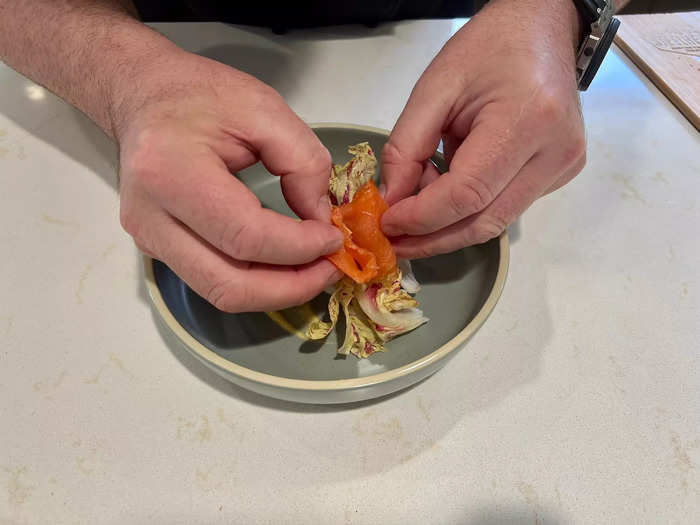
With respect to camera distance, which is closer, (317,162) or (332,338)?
(317,162)

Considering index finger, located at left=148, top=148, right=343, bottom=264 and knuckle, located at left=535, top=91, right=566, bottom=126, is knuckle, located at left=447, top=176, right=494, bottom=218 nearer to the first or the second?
knuckle, located at left=535, top=91, right=566, bottom=126

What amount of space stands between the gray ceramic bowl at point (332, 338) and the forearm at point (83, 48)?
28cm

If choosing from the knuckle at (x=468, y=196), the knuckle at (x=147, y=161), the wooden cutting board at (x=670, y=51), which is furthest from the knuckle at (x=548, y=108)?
the wooden cutting board at (x=670, y=51)

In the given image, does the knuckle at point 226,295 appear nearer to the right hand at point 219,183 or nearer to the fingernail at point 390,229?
the right hand at point 219,183

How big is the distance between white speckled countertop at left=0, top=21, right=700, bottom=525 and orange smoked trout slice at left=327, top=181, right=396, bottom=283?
21cm

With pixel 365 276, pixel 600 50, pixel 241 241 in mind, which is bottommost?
pixel 365 276

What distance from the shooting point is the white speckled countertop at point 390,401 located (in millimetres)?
693

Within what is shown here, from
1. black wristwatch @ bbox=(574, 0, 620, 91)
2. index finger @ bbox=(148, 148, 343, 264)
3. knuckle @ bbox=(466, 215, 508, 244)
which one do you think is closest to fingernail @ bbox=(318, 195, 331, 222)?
index finger @ bbox=(148, 148, 343, 264)

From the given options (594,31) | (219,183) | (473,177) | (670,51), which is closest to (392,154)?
(473,177)

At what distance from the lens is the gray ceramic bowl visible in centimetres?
65

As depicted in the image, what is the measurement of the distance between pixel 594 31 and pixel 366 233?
564mm

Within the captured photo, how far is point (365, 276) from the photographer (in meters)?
0.75

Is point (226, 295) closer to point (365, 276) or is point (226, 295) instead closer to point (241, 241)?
point (241, 241)

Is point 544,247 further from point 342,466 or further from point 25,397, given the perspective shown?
point 25,397
